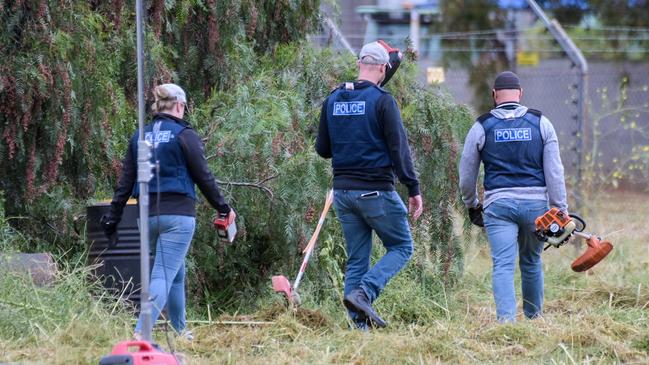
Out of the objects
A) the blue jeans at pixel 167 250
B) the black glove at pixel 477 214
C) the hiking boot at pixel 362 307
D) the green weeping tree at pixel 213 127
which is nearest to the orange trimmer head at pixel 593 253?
the black glove at pixel 477 214

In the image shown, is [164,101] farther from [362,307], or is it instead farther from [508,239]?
[508,239]

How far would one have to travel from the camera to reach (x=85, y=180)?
8.05 metres

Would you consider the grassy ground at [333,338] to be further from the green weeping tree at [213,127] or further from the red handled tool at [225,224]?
the green weeping tree at [213,127]

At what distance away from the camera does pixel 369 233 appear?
6836 millimetres

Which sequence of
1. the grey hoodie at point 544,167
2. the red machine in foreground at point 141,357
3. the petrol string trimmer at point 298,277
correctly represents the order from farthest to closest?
the petrol string trimmer at point 298,277 → the grey hoodie at point 544,167 → the red machine in foreground at point 141,357

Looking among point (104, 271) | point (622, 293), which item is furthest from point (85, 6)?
point (622, 293)

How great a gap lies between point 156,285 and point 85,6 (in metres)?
2.41

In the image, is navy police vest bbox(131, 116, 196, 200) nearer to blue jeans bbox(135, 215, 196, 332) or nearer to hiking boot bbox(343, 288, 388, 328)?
blue jeans bbox(135, 215, 196, 332)

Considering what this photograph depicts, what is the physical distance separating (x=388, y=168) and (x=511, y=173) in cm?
85

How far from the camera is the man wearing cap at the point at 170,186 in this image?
6293 millimetres

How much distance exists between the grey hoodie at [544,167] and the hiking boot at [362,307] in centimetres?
113

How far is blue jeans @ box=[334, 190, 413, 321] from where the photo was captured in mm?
6570

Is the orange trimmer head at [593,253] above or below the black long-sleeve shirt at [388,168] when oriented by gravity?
below

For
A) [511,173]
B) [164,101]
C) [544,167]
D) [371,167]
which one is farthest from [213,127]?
[544,167]
